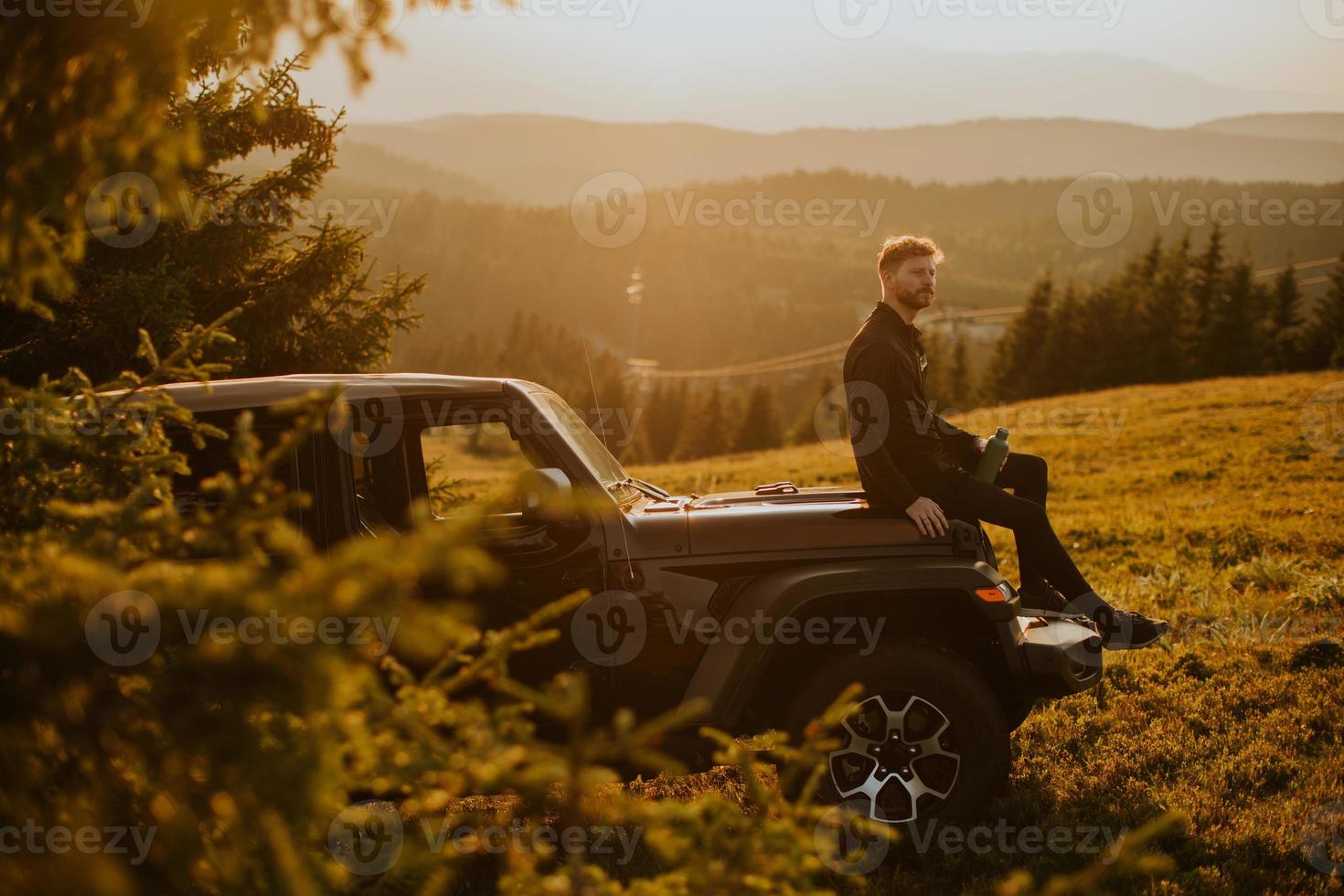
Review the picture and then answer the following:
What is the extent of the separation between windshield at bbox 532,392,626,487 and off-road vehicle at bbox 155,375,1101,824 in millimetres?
47

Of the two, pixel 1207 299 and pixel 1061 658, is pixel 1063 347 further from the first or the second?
pixel 1061 658

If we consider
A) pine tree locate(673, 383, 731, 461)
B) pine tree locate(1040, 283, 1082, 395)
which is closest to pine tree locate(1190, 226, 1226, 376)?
pine tree locate(1040, 283, 1082, 395)

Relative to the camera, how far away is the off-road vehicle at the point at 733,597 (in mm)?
4254

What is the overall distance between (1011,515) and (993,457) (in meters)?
0.47

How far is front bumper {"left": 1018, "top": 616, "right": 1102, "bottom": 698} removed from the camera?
4.38m

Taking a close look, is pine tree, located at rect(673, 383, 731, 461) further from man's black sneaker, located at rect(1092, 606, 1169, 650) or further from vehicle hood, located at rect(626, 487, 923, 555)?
vehicle hood, located at rect(626, 487, 923, 555)

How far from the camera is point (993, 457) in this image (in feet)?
17.5

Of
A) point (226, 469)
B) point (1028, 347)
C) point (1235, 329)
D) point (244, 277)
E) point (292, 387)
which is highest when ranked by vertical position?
point (244, 277)

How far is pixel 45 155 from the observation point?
8.39 feet

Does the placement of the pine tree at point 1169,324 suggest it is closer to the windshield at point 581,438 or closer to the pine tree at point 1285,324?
the pine tree at point 1285,324

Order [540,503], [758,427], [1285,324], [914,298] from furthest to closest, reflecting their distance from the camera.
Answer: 1. [758,427]
2. [1285,324]
3. [914,298]
4. [540,503]

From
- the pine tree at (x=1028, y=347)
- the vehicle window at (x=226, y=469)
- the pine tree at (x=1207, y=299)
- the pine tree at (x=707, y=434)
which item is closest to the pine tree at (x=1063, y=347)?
the pine tree at (x=1028, y=347)

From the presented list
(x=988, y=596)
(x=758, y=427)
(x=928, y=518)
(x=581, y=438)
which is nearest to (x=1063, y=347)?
(x=758, y=427)

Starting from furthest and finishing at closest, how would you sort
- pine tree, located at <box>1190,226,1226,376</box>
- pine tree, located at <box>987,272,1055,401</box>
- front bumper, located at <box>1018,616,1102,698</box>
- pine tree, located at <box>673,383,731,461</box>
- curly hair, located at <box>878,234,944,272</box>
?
pine tree, located at <box>673,383,731,461</box>, pine tree, located at <box>987,272,1055,401</box>, pine tree, located at <box>1190,226,1226,376</box>, curly hair, located at <box>878,234,944,272</box>, front bumper, located at <box>1018,616,1102,698</box>
